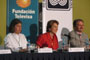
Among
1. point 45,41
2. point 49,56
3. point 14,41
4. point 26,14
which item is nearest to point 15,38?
point 14,41

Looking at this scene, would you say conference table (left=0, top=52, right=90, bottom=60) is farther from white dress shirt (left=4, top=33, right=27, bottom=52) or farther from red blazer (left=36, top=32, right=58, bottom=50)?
red blazer (left=36, top=32, right=58, bottom=50)

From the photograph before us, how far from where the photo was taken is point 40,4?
498cm

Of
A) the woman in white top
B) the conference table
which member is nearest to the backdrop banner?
the woman in white top

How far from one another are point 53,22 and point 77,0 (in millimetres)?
2016

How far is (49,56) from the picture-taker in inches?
107

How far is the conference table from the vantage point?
2.62m

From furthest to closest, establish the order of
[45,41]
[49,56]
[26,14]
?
[26,14]
[45,41]
[49,56]

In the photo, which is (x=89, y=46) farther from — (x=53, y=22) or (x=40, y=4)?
(x=40, y=4)

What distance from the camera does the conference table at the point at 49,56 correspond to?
262 cm

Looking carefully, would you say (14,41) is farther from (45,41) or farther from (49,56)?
(49,56)

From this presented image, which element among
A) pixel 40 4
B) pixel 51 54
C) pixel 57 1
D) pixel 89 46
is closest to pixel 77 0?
pixel 57 1

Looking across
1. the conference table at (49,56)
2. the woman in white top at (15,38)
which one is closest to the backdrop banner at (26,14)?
the woman in white top at (15,38)

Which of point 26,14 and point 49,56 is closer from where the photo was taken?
point 49,56

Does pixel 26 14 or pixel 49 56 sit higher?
pixel 26 14
